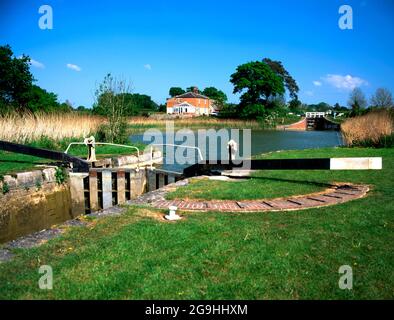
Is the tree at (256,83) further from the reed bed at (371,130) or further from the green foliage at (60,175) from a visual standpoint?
the green foliage at (60,175)

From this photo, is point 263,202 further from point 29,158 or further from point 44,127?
point 44,127

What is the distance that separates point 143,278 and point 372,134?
759 inches

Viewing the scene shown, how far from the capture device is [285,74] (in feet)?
307

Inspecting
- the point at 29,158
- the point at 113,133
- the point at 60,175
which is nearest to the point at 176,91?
the point at 113,133

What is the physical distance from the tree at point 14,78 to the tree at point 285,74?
229 feet

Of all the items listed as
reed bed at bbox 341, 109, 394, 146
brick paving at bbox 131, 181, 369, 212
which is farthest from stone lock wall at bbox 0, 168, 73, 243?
reed bed at bbox 341, 109, 394, 146

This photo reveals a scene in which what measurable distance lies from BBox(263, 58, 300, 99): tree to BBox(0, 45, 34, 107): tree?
69671mm

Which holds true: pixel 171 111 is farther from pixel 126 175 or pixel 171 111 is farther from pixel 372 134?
pixel 126 175

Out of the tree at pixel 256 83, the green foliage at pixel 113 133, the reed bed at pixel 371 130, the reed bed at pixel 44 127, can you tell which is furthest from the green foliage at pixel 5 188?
the tree at pixel 256 83

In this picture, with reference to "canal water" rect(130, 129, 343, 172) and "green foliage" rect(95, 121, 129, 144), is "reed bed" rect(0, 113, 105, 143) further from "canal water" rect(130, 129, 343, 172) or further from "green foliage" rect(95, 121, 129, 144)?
"canal water" rect(130, 129, 343, 172)

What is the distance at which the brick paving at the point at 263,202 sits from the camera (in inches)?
238

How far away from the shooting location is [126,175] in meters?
11.5

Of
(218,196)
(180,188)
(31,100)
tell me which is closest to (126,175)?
(180,188)

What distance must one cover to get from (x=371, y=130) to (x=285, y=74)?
7929 cm
